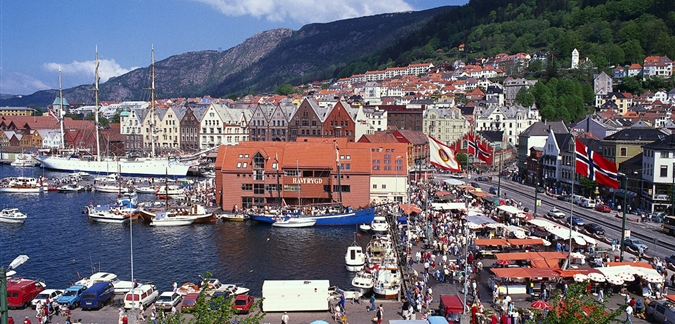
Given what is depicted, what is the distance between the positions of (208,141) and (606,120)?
74.0 meters

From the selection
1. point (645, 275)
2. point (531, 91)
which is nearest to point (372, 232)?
point (645, 275)

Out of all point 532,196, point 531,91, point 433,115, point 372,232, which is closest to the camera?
point 372,232

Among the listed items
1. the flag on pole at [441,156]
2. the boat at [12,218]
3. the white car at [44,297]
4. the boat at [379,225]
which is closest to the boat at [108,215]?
the boat at [12,218]

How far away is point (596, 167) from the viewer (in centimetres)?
3556

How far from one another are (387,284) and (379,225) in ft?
56.1

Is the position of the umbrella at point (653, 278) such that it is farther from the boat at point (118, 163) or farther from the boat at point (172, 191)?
the boat at point (118, 163)

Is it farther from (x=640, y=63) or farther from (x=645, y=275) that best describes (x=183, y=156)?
(x=640, y=63)

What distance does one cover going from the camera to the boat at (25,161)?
117062 millimetres

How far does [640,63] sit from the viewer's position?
162500 millimetres

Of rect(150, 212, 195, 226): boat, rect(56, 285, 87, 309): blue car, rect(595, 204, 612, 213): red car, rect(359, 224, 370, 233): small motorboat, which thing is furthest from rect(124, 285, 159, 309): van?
rect(595, 204, 612, 213): red car

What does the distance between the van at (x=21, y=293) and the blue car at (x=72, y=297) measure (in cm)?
171

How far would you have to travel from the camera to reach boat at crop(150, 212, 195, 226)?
2089 inches

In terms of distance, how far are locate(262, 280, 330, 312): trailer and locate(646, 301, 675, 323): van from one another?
47.6 feet

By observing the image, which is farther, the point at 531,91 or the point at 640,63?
the point at 640,63
